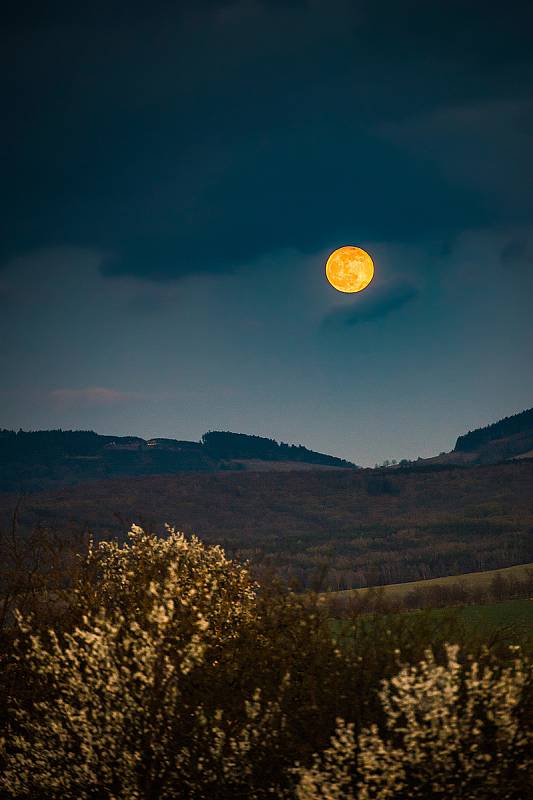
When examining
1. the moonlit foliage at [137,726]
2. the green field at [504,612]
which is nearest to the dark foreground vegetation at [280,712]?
the moonlit foliage at [137,726]

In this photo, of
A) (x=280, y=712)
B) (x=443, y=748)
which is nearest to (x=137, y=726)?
(x=280, y=712)

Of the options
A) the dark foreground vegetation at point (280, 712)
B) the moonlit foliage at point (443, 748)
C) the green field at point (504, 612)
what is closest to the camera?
the moonlit foliage at point (443, 748)

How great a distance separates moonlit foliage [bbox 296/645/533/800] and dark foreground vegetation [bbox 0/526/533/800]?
1.7 inches

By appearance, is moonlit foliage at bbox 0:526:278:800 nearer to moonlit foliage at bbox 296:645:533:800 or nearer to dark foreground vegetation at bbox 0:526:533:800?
dark foreground vegetation at bbox 0:526:533:800

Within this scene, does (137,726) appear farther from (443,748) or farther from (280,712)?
(443,748)

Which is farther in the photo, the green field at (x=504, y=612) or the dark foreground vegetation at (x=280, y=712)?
the green field at (x=504, y=612)

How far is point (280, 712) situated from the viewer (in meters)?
14.9

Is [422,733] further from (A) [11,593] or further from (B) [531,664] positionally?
(A) [11,593]

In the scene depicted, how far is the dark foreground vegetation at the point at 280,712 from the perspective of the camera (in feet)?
43.4

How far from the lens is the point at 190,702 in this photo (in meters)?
16.0

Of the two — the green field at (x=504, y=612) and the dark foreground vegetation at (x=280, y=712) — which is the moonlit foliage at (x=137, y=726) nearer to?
the dark foreground vegetation at (x=280, y=712)

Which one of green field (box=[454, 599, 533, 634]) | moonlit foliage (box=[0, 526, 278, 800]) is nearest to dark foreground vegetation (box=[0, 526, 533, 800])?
moonlit foliage (box=[0, 526, 278, 800])

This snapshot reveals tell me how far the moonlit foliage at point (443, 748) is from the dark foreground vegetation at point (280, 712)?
0.04 meters

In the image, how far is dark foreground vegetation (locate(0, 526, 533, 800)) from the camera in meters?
13.2
